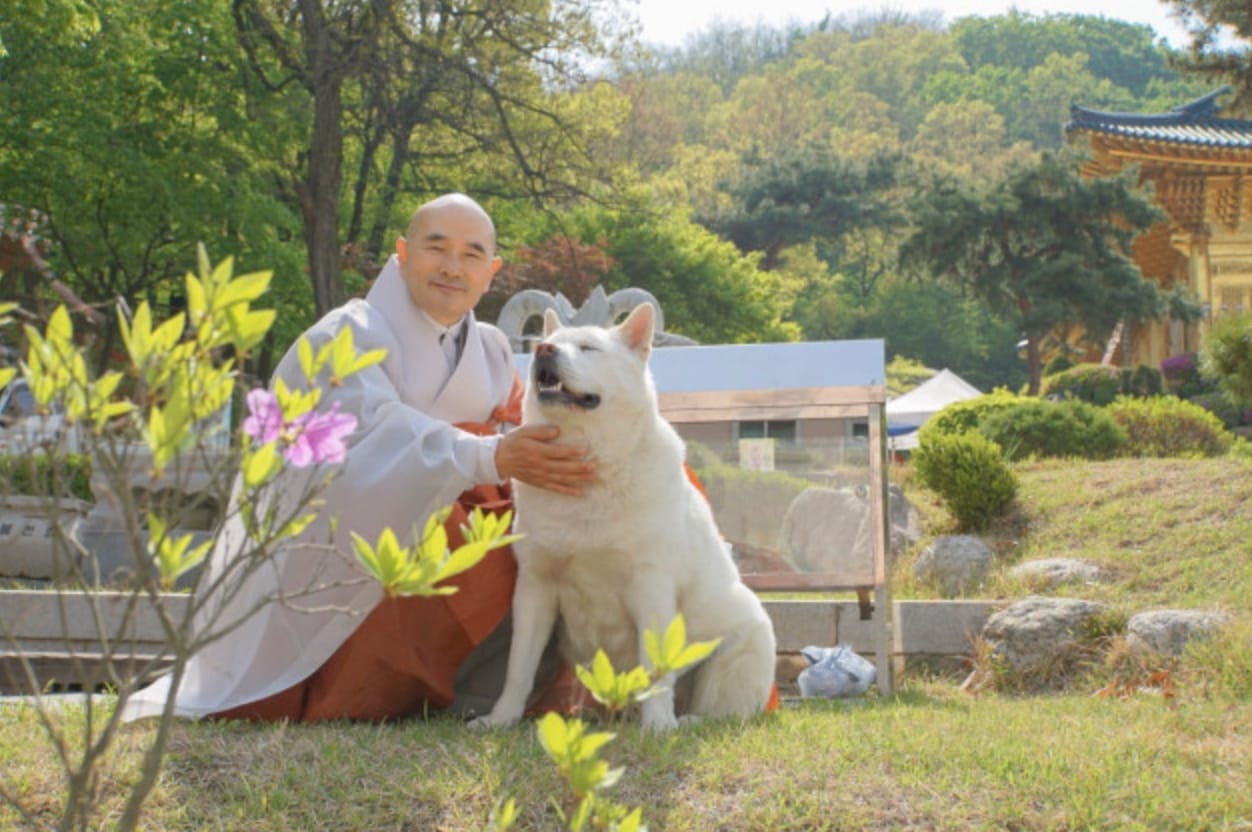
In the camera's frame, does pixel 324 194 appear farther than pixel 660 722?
Yes

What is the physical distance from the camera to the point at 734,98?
7844 cm

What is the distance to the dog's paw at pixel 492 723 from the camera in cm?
416

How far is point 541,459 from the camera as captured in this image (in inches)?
160

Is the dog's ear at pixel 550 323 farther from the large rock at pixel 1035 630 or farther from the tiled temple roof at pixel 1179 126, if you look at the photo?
the tiled temple roof at pixel 1179 126

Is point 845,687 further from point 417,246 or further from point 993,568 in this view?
point 993,568

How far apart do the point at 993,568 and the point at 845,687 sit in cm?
357

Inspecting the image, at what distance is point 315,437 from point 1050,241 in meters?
23.4

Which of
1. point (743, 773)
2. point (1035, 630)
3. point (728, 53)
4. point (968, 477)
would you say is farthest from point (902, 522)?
point (728, 53)

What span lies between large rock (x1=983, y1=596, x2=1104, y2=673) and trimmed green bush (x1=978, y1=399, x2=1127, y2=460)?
626 centimetres

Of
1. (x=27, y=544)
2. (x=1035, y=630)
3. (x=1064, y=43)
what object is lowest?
(x=1035, y=630)

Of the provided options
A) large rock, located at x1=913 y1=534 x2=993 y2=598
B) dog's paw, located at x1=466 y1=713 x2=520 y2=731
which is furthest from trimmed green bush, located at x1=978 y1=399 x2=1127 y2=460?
dog's paw, located at x1=466 y1=713 x2=520 y2=731

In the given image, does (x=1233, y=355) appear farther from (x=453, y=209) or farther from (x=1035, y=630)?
(x=453, y=209)

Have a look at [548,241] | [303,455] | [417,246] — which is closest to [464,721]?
[417,246]

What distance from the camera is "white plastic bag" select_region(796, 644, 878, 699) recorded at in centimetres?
622
